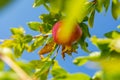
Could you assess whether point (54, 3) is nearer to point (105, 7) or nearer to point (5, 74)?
point (5, 74)

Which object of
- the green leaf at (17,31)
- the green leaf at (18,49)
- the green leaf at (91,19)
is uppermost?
the green leaf at (91,19)

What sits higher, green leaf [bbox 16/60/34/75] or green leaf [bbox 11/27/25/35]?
green leaf [bbox 11/27/25/35]

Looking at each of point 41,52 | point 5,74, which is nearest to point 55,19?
point 41,52

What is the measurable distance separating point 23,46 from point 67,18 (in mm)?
1969

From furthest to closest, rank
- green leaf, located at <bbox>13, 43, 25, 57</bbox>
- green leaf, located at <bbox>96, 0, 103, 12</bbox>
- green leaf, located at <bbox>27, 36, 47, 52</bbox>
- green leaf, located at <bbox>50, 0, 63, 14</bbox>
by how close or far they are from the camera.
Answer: green leaf, located at <bbox>27, 36, 47, 52</bbox>, green leaf, located at <bbox>13, 43, 25, 57</bbox>, green leaf, located at <bbox>96, 0, 103, 12</bbox>, green leaf, located at <bbox>50, 0, 63, 14</bbox>

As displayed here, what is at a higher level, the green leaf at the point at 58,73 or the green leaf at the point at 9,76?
the green leaf at the point at 58,73

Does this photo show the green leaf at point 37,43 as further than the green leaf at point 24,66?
Yes

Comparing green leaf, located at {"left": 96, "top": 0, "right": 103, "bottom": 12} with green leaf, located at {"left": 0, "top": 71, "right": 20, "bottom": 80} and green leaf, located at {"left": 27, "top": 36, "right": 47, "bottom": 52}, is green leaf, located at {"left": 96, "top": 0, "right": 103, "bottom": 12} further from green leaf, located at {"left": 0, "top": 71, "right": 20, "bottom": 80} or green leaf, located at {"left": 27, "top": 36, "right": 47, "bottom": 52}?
green leaf, located at {"left": 0, "top": 71, "right": 20, "bottom": 80}

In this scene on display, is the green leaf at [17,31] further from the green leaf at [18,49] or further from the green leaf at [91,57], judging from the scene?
the green leaf at [91,57]

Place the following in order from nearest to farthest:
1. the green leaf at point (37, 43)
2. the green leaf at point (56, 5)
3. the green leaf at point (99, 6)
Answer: the green leaf at point (56, 5)
the green leaf at point (99, 6)
the green leaf at point (37, 43)

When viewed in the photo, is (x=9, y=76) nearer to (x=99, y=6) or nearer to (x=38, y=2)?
(x=99, y=6)

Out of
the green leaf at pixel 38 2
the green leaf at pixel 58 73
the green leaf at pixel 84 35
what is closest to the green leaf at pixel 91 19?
the green leaf at pixel 84 35

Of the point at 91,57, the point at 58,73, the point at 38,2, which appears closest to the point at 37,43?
the point at 38,2

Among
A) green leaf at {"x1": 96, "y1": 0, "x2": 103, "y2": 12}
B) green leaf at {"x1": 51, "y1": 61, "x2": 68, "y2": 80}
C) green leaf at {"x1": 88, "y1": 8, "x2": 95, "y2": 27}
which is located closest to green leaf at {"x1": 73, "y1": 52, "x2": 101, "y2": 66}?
green leaf at {"x1": 51, "y1": 61, "x2": 68, "y2": 80}
